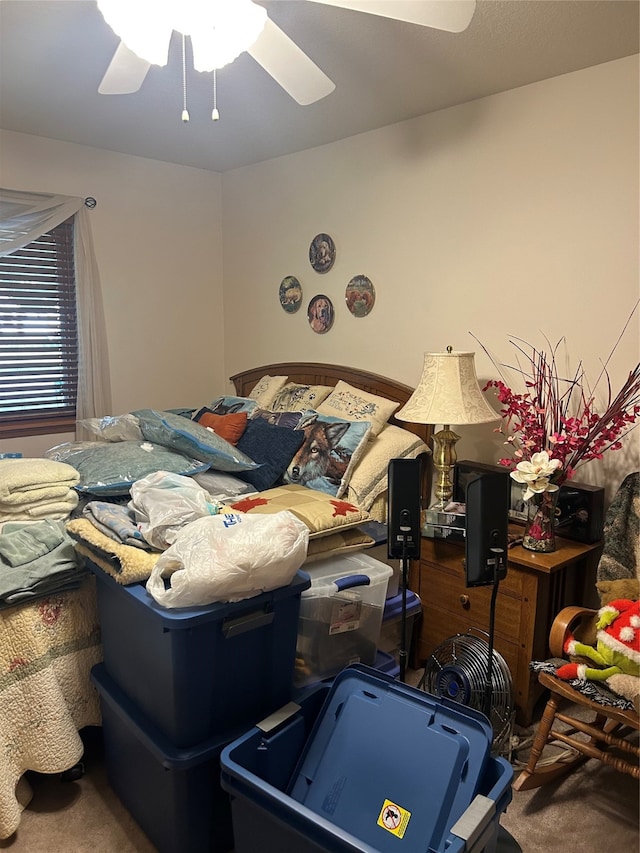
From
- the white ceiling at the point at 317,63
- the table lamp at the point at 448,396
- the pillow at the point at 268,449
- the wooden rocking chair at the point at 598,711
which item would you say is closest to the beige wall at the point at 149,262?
the white ceiling at the point at 317,63

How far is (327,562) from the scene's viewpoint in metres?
2.04

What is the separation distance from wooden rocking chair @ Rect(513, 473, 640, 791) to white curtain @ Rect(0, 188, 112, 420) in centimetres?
298

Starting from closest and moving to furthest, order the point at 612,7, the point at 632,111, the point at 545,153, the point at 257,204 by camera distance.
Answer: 1. the point at 612,7
2. the point at 632,111
3. the point at 545,153
4. the point at 257,204

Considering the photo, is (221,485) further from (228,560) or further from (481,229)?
(481,229)

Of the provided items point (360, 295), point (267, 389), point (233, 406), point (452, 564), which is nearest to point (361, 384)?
point (360, 295)

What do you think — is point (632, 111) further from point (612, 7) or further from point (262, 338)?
point (262, 338)

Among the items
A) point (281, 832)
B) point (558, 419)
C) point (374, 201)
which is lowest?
point (281, 832)

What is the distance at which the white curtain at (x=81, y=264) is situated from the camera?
342cm

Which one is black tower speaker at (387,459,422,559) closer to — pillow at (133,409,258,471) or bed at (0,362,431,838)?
bed at (0,362,431,838)

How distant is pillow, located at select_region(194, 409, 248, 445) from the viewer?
120 inches

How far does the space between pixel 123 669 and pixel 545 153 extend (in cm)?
245

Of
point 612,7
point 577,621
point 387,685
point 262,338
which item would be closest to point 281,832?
point 387,685

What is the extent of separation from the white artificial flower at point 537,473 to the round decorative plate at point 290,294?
1.96 metres

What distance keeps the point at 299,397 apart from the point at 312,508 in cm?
128
